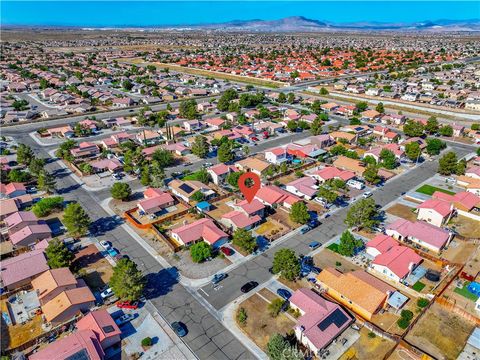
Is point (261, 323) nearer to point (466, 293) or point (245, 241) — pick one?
point (245, 241)

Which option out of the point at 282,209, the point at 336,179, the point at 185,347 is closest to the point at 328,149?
the point at 336,179

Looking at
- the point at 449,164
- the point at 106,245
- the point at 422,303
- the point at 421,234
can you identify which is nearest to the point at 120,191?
the point at 106,245

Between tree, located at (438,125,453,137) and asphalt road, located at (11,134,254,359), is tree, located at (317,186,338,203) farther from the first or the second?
tree, located at (438,125,453,137)

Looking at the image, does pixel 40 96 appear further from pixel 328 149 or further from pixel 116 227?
pixel 328 149

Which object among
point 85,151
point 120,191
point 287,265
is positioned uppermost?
point 85,151

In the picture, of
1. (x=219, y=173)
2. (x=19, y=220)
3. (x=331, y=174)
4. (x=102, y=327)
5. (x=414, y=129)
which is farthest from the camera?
(x=414, y=129)

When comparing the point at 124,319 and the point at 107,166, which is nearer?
the point at 124,319
